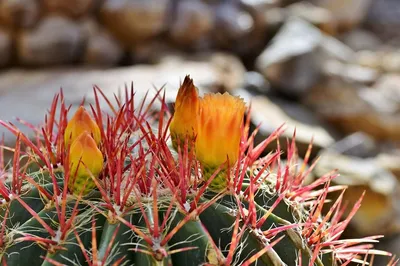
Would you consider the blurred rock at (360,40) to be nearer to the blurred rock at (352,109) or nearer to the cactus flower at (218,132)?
the blurred rock at (352,109)

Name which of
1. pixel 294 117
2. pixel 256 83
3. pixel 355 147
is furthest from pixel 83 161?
pixel 256 83

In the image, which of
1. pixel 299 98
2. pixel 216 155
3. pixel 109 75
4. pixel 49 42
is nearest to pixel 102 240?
pixel 216 155

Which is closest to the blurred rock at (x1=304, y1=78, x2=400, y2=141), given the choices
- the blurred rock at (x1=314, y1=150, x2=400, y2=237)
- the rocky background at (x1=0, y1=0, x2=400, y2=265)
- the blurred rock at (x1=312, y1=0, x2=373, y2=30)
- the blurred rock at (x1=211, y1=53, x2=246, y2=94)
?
the rocky background at (x1=0, y1=0, x2=400, y2=265)

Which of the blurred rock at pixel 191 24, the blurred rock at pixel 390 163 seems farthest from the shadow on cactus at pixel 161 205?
the blurred rock at pixel 191 24

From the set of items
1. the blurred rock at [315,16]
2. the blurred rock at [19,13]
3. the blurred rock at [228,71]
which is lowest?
the blurred rock at [228,71]

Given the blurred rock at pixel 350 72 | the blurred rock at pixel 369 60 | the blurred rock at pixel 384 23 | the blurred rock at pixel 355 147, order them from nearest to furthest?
the blurred rock at pixel 355 147, the blurred rock at pixel 350 72, the blurred rock at pixel 369 60, the blurred rock at pixel 384 23

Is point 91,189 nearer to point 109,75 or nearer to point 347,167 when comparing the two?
point 347,167

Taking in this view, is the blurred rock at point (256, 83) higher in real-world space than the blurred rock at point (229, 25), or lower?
lower

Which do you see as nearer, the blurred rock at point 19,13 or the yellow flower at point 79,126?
the yellow flower at point 79,126
